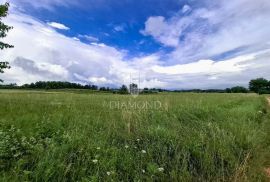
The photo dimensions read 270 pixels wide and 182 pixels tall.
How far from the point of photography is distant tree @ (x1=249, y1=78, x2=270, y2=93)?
97.6 metres

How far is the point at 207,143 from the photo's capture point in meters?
5.38

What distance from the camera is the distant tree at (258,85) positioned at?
9762 centimetres

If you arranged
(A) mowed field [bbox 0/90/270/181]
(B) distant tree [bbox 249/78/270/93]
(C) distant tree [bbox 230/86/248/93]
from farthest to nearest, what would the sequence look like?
(B) distant tree [bbox 249/78/270/93], (C) distant tree [bbox 230/86/248/93], (A) mowed field [bbox 0/90/270/181]

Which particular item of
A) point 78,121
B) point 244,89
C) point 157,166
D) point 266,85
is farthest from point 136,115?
point 266,85

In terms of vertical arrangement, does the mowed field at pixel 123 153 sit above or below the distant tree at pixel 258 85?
below

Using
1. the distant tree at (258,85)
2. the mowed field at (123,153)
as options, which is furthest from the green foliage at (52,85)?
the distant tree at (258,85)

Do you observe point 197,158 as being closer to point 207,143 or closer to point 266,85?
point 207,143

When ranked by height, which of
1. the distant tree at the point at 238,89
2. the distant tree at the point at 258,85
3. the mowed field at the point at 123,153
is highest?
the distant tree at the point at 258,85

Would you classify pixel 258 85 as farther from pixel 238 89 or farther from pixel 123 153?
pixel 123 153

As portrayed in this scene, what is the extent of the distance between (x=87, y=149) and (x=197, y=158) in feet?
7.27

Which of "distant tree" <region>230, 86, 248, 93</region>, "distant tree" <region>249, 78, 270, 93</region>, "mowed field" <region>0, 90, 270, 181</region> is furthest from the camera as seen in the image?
"distant tree" <region>249, 78, 270, 93</region>

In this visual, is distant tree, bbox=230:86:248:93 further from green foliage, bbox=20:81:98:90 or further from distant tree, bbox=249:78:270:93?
green foliage, bbox=20:81:98:90

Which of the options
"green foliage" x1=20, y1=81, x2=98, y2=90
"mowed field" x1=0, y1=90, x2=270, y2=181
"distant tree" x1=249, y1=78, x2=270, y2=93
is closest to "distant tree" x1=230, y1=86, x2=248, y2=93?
"distant tree" x1=249, y1=78, x2=270, y2=93

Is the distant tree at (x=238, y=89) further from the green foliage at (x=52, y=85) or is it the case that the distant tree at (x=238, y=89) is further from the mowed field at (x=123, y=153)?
the mowed field at (x=123, y=153)
